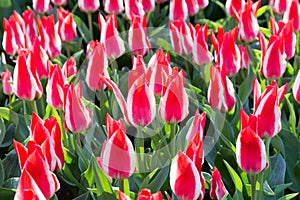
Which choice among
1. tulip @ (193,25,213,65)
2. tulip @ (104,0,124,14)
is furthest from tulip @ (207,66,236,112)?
tulip @ (104,0,124,14)

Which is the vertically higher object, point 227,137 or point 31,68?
point 31,68

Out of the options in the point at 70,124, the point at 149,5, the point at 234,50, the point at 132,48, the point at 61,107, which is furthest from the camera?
the point at 149,5

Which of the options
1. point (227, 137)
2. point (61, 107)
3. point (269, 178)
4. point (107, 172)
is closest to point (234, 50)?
point (227, 137)

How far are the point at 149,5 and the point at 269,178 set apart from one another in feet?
3.27

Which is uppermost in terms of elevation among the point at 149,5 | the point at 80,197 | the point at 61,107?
the point at 149,5

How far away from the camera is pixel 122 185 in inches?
67.1

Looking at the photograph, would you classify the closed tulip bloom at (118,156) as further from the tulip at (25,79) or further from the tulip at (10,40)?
the tulip at (10,40)

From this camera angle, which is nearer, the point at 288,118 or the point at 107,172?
the point at 107,172

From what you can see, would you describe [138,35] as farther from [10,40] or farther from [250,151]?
[250,151]

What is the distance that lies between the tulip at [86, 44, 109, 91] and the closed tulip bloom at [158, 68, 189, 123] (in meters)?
0.28

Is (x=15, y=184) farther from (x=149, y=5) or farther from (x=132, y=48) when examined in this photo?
(x=149, y=5)

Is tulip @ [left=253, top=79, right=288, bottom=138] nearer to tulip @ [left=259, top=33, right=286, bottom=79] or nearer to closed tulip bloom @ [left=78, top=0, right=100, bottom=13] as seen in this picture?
tulip @ [left=259, top=33, right=286, bottom=79]

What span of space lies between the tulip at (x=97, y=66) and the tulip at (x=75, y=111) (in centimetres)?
15

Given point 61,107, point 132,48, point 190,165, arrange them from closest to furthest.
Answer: point 190,165 < point 61,107 < point 132,48
